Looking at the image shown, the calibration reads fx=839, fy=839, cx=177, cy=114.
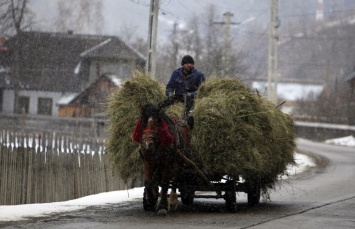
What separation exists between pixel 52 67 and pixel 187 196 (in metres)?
53.3

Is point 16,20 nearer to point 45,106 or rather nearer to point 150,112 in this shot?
point 45,106

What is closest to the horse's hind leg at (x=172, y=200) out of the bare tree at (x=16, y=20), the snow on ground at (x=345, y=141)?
the bare tree at (x=16, y=20)

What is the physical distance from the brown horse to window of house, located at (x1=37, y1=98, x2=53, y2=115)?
5421cm

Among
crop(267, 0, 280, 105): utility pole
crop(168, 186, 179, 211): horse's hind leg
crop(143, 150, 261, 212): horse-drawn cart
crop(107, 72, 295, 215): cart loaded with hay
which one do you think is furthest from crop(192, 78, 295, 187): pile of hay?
crop(267, 0, 280, 105): utility pole

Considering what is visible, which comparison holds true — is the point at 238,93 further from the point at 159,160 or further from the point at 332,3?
the point at 332,3

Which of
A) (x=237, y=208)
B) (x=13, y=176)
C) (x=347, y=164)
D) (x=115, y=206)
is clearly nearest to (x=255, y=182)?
(x=237, y=208)

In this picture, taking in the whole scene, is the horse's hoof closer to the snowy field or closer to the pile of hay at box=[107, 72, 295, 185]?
the pile of hay at box=[107, 72, 295, 185]

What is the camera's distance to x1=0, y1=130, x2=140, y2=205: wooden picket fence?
18.7m

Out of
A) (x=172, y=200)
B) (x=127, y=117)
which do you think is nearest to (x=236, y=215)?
(x=172, y=200)

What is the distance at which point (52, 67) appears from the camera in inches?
2596

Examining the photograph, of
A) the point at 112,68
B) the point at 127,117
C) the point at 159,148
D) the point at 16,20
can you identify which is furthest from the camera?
the point at 112,68

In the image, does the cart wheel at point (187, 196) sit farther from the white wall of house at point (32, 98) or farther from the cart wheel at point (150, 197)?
the white wall of house at point (32, 98)

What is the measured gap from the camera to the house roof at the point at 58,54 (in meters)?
58.3

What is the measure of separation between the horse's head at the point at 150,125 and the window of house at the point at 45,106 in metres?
54.6
